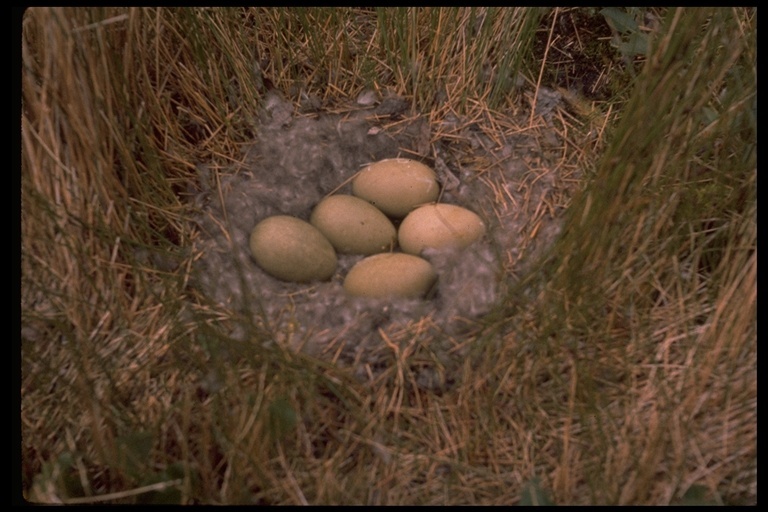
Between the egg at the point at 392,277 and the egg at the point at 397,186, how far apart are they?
8.9 inches

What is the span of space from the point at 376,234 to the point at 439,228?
0.16 metres

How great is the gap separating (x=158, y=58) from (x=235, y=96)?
0.90ft

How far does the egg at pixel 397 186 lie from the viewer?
204 cm

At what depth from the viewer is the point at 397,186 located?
6.68 feet

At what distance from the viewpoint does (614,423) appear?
1.49 m

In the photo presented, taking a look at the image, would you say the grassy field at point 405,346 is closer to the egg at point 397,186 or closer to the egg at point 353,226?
the egg at point 353,226

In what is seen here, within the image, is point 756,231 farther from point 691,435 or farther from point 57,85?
point 57,85

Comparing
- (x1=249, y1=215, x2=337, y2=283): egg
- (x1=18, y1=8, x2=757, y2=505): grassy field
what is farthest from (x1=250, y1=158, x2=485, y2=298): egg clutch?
(x1=18, y1=8, x2=757, y2=505): grassy field

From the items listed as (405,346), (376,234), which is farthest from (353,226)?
(405,346)

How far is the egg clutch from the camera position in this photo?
1.83m

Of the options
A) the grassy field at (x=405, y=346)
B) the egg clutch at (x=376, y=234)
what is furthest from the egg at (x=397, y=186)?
the grassy field at (x=405, y=346)

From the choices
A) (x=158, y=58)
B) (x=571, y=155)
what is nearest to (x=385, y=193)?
(x=571, y=155)

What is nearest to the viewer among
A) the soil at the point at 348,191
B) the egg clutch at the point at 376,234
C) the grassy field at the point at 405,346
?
the grassy field at the point at 405,346

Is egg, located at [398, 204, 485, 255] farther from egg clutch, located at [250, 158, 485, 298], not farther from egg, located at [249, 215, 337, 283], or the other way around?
egg, located at [249, 215, 337, 283]
